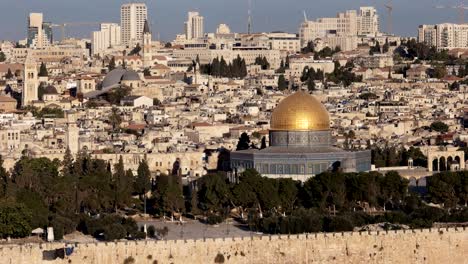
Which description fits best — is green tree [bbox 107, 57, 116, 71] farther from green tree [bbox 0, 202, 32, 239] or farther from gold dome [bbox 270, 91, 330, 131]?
green tree [bbox 0, 202, 32, 239]

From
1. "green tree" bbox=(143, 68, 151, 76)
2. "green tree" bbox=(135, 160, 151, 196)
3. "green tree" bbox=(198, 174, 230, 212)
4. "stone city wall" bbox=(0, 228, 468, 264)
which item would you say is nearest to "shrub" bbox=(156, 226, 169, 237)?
"stone city wall" bbox=(0, 228, 468, 264)

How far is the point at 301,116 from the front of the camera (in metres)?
52.2

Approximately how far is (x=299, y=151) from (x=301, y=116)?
1.09 meters

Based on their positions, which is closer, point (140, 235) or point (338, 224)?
point (338, 224)

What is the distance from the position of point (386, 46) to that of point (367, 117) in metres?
49.4

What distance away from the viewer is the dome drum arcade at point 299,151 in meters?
51.4

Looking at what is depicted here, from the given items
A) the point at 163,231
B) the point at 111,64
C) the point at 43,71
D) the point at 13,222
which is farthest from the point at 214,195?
the point at 111,64

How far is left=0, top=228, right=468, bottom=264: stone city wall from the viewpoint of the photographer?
122ft

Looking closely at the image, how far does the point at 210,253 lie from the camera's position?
37.9m

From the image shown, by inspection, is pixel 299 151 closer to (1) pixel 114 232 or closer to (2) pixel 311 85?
(1) pixel 114 232

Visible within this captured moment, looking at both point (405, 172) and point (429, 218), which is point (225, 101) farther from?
point (429, 218)

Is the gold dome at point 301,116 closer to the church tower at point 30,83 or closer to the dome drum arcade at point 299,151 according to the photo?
the dome drum arcade at point 299,151

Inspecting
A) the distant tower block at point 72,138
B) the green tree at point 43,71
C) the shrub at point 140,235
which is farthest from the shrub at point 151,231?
the green tree at point 43,71

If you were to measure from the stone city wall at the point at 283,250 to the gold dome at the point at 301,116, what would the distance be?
513 inches
